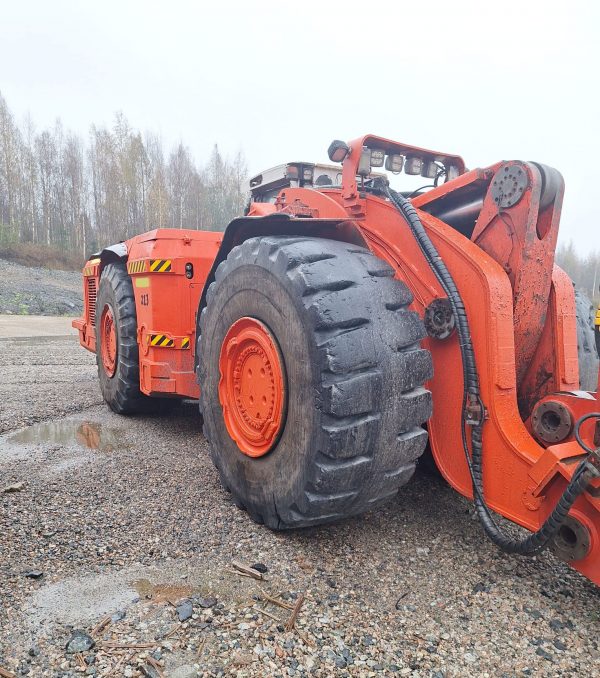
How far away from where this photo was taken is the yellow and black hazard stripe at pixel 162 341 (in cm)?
398

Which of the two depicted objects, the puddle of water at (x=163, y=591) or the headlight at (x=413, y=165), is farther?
the headlight at (x=413, y=165)

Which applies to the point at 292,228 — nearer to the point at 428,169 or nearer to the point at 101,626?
the point at 428,169

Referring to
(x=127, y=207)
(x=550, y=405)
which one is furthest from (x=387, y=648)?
(x=127, y=207)

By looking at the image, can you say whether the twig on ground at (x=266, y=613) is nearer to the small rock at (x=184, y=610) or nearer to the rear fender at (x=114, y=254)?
the small rock at (x=184, y=610)

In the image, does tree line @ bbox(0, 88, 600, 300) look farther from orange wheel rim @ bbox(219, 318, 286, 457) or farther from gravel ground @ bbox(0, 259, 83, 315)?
orange wheel rim @ bbox(219, 318, 286, 457)

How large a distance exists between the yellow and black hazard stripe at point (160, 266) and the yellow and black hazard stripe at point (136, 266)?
13 centimetres

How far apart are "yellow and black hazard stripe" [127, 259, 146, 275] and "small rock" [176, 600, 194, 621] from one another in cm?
282

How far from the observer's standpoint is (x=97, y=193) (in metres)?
41.5

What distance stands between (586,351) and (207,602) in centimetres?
252

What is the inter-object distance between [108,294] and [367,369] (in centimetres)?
360

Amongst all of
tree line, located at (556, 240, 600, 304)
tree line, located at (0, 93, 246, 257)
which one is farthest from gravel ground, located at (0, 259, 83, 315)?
tree line, located at (556, 240, 600, 304)

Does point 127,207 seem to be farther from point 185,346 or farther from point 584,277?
point 584,277

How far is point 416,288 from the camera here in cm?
233

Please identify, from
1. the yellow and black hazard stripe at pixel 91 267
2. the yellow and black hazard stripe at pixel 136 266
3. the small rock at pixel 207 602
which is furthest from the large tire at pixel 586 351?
the yellow and black hazard stripe at pixel 91 267
